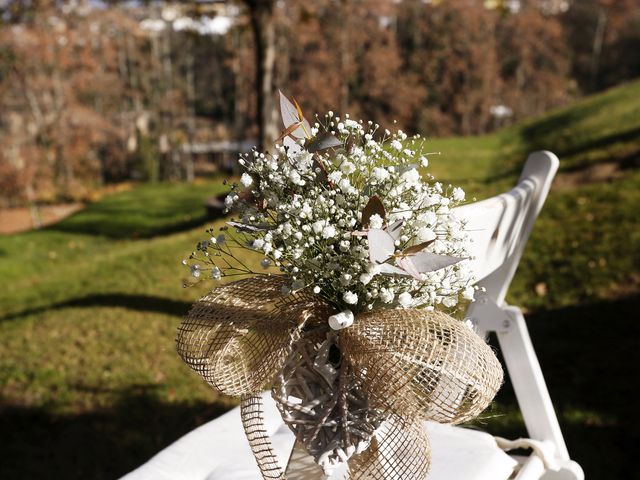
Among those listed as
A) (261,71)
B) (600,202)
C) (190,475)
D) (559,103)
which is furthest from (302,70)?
(190,475)

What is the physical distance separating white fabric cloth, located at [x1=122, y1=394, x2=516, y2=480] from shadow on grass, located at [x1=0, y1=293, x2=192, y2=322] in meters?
3.52

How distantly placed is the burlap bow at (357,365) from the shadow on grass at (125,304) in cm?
402


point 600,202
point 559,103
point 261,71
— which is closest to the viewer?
point 600,202

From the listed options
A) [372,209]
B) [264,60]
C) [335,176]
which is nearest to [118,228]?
[264,60]

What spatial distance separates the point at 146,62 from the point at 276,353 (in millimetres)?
26536

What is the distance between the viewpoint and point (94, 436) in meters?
3.79

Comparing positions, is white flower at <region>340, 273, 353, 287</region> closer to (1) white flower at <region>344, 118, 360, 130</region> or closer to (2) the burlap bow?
(2) the burlap bow

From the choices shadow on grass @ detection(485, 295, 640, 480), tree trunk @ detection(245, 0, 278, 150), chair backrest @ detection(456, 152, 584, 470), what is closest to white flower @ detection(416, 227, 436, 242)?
chair backrest @ detection(456, 152, 584, 470)

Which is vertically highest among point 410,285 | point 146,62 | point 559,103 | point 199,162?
point 410,285

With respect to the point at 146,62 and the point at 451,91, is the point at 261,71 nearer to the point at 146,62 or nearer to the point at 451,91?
the point at 146,62

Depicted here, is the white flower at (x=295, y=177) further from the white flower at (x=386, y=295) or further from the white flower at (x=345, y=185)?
the white flower at (x=386, y=295)

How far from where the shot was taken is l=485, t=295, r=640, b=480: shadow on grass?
3280 mm

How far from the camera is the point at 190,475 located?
73.9 inches

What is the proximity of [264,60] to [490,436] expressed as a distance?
21.9 ft
